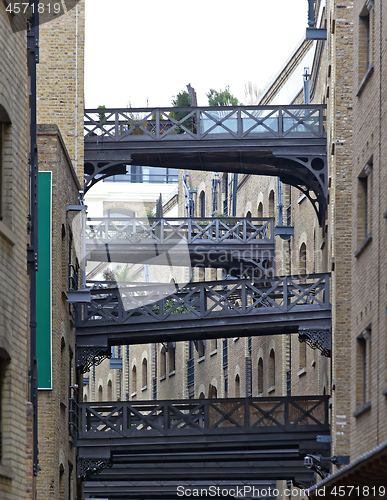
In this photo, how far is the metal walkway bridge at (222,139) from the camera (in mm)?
27562

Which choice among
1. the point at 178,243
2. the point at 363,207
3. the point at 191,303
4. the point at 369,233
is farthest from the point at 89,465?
the point at 369,233

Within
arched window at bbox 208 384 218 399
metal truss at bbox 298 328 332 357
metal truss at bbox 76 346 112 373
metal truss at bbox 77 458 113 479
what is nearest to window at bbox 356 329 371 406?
metal truss at bbox 298 328 332 357

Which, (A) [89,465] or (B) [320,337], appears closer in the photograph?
(B) [320,337]

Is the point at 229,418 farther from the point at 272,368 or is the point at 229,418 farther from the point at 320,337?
the point at 272,368

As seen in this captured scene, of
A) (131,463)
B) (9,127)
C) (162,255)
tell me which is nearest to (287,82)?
(162,255)

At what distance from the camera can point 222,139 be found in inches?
1093

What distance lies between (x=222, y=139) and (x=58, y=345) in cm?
790

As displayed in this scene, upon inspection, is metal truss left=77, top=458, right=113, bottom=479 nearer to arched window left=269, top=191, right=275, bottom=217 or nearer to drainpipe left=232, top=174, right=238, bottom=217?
arched window left=269, top=191, right=275, bottom=217

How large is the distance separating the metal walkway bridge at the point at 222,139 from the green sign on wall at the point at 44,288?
18.6ft

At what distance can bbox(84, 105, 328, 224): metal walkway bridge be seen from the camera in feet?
90.4

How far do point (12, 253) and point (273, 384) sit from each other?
2384cm

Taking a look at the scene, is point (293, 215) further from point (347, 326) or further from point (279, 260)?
point (347, 326)

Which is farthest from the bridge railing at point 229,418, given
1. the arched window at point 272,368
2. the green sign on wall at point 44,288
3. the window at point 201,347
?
the window at point 201,347

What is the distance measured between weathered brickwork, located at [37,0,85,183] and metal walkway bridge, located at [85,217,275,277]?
2998 millimetres
